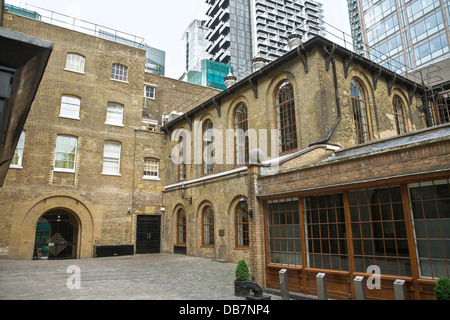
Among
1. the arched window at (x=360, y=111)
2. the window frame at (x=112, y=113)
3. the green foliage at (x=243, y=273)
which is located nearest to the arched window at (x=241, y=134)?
the arched window at (x=360, y=111)

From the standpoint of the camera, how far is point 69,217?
18984 millimetres

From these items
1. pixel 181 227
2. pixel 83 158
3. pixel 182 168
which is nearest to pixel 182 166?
pixel 182 168

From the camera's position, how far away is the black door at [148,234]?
2023 centimetres

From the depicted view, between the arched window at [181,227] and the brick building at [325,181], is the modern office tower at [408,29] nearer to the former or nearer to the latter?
the brick building at [325,181]

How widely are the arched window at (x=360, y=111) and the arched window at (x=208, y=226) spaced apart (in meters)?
8.41

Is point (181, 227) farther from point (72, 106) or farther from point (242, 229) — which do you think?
point (72, 106)

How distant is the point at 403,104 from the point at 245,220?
10777mm

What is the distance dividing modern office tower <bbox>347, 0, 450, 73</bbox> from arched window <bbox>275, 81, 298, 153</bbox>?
27.7 metres

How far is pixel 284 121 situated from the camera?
14.2m

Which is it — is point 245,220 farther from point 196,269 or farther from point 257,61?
point 257,61

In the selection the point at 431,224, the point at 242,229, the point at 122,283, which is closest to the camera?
the point at 431,224

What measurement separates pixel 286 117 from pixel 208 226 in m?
7.35

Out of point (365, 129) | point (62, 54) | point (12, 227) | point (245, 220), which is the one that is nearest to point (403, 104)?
point (365, 129)
